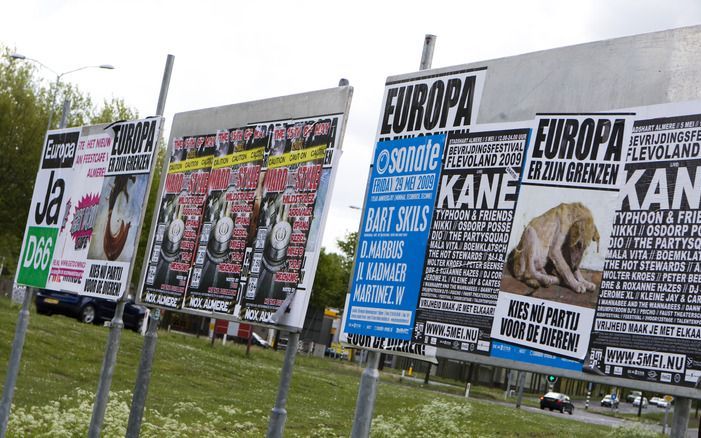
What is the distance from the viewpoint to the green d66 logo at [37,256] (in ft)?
42.9

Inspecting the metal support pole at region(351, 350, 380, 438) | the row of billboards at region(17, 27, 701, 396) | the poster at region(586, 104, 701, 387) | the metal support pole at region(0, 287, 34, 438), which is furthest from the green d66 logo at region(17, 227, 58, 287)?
the poster at region(586, 104, 701, 387)

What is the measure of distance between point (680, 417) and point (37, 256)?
31.8 feet

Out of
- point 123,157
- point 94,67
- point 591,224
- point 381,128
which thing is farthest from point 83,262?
point 94,67

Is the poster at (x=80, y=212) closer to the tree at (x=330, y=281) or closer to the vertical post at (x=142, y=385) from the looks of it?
the vertical post at (x=142, y=385)

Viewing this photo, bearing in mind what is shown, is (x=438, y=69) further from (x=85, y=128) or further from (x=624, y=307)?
(x=85, y=128)

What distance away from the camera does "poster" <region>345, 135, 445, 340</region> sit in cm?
709

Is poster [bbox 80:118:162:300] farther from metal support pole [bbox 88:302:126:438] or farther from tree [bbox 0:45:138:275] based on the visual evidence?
tree [bbox 0:45:138:275]

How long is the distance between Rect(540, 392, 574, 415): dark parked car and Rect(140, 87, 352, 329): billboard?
4568 cm

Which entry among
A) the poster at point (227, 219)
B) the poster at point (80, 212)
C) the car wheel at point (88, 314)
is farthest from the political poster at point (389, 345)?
the car wheel at point (88, 314)

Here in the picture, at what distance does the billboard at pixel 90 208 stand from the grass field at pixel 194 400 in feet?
9.61

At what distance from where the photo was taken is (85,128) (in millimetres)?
12898

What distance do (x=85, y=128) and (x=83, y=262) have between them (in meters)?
1.69

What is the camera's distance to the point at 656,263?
18.2 ft

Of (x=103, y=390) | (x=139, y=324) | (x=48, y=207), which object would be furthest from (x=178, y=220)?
(x=139, y=324)
